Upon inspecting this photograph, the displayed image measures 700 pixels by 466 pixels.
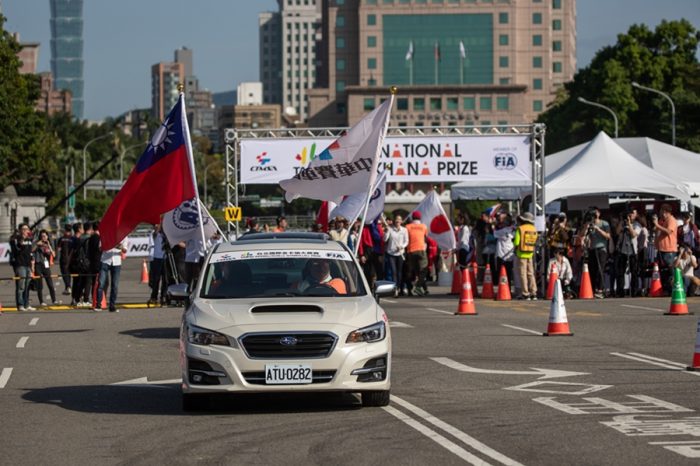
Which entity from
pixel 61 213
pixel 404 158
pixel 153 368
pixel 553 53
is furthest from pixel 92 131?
pixel 153 368

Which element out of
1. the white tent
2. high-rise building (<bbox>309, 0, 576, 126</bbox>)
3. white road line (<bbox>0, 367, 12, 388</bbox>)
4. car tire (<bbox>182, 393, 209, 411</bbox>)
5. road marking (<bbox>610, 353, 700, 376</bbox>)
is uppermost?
high-rise building (<bbox>309, 0, 576, 126</bbox>)

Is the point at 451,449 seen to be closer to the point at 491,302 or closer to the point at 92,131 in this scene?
the point at 491,302

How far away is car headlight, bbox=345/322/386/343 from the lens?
12.2m

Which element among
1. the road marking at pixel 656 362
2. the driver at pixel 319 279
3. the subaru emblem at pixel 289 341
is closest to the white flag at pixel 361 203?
the road marking at pixel 656 362

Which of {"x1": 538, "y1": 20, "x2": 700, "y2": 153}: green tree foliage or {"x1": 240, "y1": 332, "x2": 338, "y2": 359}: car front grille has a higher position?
{"x1": 538, "y1": 20, "x2": 700, "y2": 153}: green tree foliage

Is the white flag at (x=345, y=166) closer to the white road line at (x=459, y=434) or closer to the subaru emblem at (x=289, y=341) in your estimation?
the white road line at (x=459, y=434)

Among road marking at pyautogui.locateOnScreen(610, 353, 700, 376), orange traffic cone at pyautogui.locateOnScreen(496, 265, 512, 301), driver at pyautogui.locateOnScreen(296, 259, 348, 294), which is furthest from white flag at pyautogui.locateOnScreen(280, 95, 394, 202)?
driver at pyautogui.locateOnScreen(296, 259, 348, 294)

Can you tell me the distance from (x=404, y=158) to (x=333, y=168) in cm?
768

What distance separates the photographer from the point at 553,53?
18638 centimetres

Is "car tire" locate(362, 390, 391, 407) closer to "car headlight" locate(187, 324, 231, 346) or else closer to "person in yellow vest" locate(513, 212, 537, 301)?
"car headlight" locate(187, 324, 231, 346)

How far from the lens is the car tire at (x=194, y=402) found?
12.5 m

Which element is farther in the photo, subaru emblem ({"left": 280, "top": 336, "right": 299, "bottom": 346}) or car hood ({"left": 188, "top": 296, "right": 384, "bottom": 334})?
car hood ({"left": 188, "top": 296, "right": 384, "bottom": 334})

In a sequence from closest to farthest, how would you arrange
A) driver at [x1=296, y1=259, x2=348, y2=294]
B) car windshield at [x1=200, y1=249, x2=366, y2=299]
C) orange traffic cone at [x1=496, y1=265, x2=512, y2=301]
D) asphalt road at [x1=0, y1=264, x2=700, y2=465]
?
asphalt road at [x1=0, y1=264, x2=700, y2=465]
car windshield at [x1=200, y1=249, x2=366, y2=299]
driver at [x1=296, y1=259, x2=348, y2=294]
orange traffic cone at [x1=496, y1=265, x2=512, y2=301]

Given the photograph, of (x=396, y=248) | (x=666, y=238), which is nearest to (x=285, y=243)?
(x=666, y=238)
